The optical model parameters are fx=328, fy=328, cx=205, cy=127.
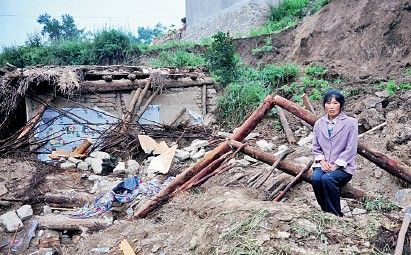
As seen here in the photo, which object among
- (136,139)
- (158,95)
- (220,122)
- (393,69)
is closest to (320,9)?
(393,69)

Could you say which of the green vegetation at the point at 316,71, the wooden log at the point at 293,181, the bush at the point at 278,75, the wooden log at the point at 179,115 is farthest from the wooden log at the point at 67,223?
the green vegetation at the point at 316,71

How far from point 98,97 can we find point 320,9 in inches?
345

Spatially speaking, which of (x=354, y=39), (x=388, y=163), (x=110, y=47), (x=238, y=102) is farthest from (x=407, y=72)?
(x=110, y=47)

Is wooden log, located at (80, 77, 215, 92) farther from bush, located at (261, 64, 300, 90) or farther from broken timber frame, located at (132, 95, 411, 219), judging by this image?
broken timber frame, located at (132, 95, 411, 219)

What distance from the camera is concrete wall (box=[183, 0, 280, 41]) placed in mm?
15773

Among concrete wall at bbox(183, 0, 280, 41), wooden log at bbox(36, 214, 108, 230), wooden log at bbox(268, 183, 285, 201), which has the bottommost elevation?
wooden log at bbox(36, 214, 108, 230)

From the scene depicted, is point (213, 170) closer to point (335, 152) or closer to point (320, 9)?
point (335, 152)

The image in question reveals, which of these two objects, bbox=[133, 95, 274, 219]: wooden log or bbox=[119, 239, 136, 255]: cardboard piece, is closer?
bbox=[119, 239, 136, 255]: cardboard piece

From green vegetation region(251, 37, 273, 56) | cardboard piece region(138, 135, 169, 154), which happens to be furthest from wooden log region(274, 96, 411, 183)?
green vegetation region(251, 37, 273, 56)

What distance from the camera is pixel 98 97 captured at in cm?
873

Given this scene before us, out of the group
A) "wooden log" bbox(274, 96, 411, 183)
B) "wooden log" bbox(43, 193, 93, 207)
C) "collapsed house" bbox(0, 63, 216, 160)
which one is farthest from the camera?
"collapsed house" bbox(0, 63, 216, 160)

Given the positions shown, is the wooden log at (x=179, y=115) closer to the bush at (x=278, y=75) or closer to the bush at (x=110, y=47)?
the bush at (x=278, y=75)

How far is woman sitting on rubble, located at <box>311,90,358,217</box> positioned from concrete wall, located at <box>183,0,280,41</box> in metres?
12.5

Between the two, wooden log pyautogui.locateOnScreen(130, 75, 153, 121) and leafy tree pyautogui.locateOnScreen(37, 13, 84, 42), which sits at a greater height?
leafy tree pyautogui.locateOnScreen(37, 13, 84, 42)
